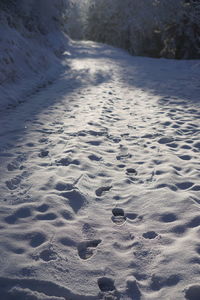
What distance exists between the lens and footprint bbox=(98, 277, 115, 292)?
2.16 meters

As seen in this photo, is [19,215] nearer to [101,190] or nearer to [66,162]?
[101,190]

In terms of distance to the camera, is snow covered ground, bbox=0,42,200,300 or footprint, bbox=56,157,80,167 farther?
footprint, bbox=56,157,80,167

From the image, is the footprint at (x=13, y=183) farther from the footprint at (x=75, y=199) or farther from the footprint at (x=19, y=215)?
the footprint at (x=75, y=199)

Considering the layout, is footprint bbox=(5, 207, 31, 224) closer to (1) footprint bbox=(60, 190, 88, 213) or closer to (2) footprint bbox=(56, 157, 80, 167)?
(1) footprint bbox=(60, 190, 88, 213)

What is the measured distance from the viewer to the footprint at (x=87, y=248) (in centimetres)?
247

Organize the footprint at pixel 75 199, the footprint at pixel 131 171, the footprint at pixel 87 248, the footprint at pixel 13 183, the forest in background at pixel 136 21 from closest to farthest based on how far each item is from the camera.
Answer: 1. the footprint at pixel 87 248
2. the footprint at pixel 75 199
3. the footprint at pixel 13 183
4. the footprint at pixel 131 171
5. the forest in background at pixel 136 21

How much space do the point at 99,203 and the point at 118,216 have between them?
0.97 ft

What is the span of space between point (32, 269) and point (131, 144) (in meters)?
2.96

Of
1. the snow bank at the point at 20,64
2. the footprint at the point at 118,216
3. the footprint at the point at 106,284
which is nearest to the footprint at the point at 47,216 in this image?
the footprint at the point at 118,216

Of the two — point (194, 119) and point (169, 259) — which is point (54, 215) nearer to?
point (169, 259)

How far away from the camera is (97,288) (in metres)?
2.15

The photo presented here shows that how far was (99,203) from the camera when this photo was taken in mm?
3201

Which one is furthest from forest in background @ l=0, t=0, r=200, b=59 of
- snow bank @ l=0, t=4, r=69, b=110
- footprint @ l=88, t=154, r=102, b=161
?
footprint @ l=88, t=154, r=102, b=161

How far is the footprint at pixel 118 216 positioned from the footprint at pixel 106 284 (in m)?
0.74
